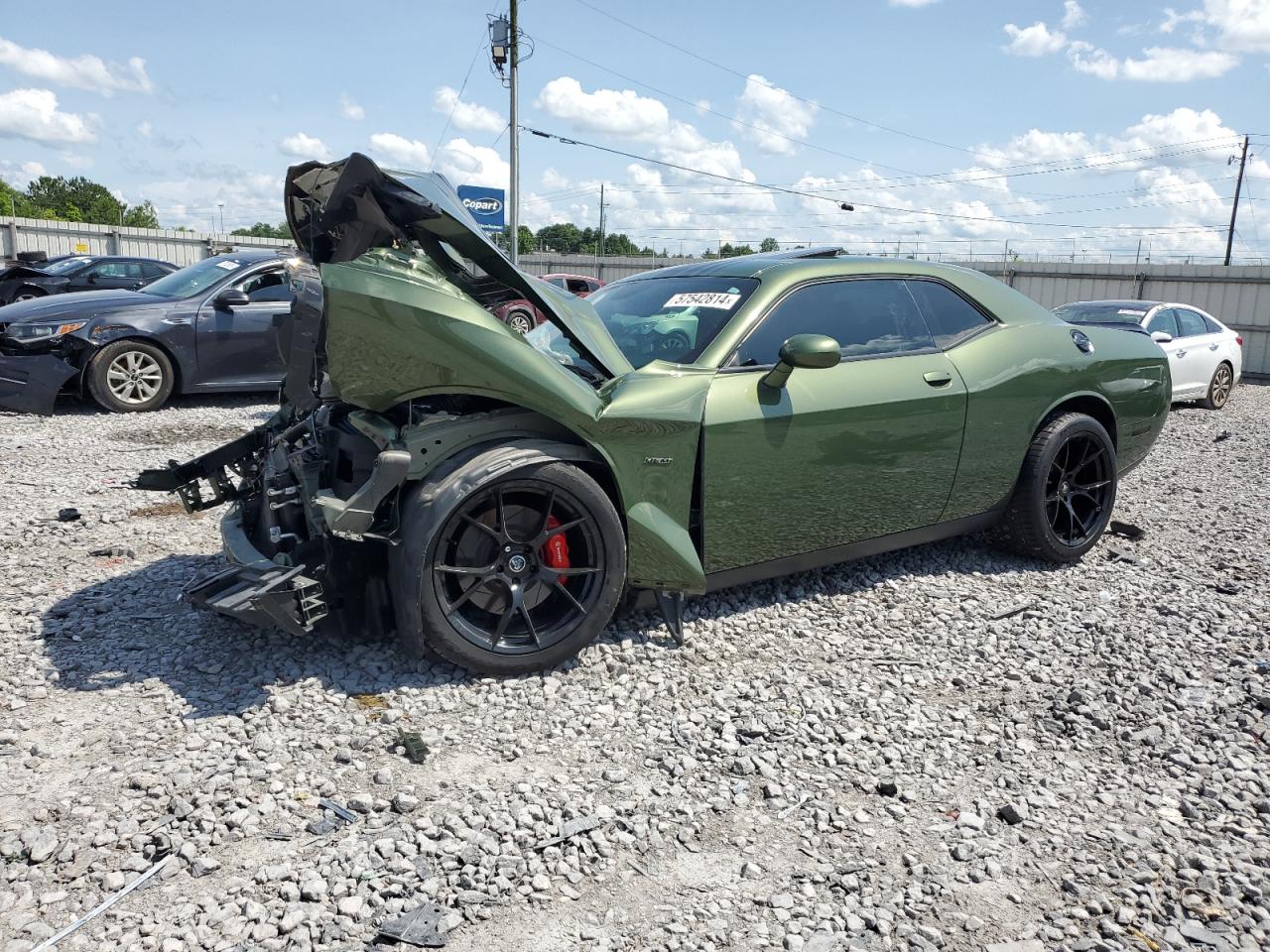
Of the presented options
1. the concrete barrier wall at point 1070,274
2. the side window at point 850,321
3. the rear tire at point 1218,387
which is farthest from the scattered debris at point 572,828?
the rear tire at point 1218,387

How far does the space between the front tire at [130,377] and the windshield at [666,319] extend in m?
6.28

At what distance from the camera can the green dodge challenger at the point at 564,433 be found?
3301 millimetres

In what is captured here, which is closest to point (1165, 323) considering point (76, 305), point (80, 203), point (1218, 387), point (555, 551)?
point (1218, 387)

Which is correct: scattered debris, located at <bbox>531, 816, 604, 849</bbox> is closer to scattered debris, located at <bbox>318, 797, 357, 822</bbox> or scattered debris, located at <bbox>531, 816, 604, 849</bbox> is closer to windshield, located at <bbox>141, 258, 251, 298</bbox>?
scattered debris, located at <bbox>318, 797, 357, 822</bbox>

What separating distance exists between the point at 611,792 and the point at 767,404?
69.1 inches

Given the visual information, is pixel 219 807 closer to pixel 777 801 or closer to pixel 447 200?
pixel 777 801

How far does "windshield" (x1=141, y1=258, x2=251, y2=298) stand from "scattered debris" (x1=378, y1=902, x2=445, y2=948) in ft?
28.5

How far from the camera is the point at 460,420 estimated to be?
3.48m

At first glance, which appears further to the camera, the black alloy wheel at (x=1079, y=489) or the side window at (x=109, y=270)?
the side window at (x=109, y=270)

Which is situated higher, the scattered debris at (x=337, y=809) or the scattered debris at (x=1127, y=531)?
the scattered debris at (x=1127, y=531)

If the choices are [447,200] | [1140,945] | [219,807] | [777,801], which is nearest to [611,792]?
[777,801]

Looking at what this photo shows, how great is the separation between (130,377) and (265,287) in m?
1.62

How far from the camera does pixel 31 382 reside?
8352 millimetres

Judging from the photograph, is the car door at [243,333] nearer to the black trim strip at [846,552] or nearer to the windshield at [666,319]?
the windshield at [666,319]
